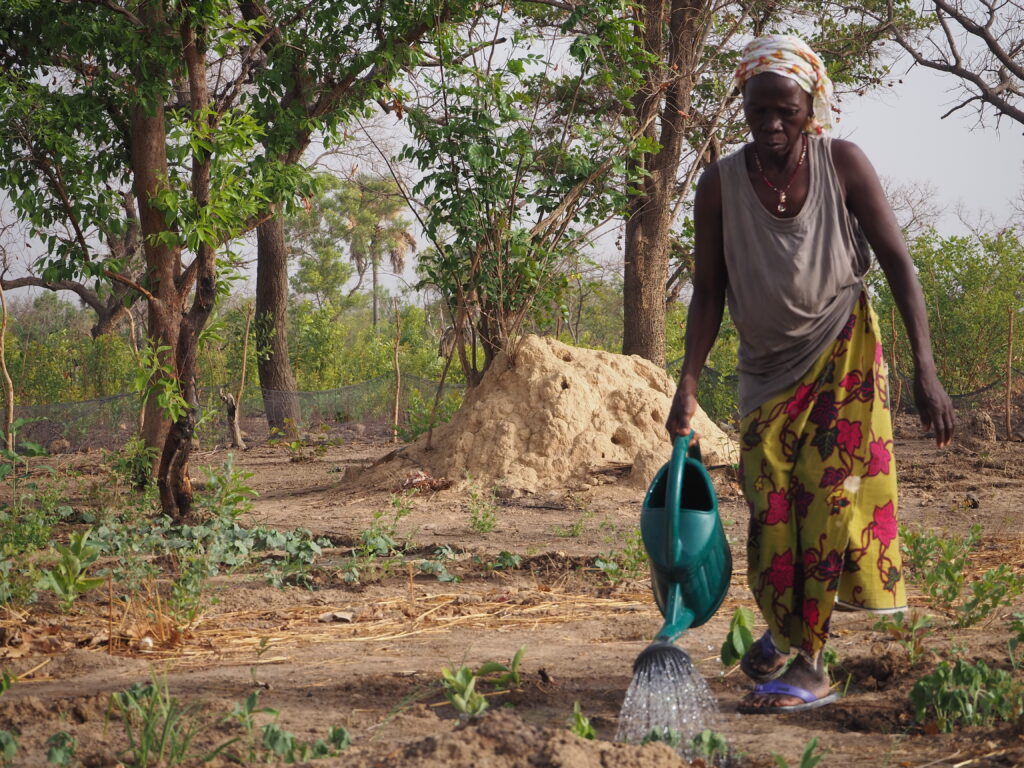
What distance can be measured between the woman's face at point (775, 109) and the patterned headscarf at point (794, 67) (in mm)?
18

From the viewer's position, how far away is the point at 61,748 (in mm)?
2156

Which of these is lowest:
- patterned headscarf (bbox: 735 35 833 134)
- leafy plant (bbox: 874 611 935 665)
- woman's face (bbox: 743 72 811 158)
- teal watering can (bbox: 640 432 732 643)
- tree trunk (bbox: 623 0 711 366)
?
leafy plant (bbox: 874 611 935 665)

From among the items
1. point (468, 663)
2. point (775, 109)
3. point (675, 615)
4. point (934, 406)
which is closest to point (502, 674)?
point (468, 663)

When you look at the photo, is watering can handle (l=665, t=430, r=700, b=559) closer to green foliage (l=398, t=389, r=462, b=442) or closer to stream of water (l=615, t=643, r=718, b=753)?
stream of water (l=615, t=643, r=718, b=753)

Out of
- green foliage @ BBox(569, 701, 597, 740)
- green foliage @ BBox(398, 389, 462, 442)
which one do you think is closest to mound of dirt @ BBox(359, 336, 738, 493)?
green foliage @ BBox(398, 389, 462, 442)

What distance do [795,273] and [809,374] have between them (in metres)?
0.28

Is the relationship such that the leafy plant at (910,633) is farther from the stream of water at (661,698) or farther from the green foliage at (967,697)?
the stream of water at (661,698)

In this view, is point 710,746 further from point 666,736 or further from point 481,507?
point 481,507

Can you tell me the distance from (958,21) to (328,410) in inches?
475

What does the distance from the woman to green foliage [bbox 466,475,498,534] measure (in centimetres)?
353

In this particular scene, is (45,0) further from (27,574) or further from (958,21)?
(958,21)

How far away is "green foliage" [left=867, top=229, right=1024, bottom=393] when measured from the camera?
14031mm

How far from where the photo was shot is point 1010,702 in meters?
2.42

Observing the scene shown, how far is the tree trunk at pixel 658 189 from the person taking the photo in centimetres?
1057
